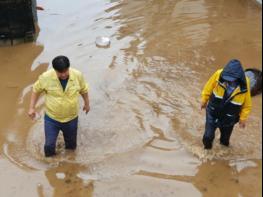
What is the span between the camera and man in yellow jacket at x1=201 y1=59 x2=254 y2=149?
5078 millimetres

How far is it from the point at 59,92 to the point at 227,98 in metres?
1.98

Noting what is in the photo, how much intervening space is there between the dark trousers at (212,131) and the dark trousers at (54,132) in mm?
1674

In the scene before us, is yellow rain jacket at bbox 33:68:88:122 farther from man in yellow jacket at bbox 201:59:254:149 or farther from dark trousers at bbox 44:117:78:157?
man in yellow jacket at bbox 201:59:254:149

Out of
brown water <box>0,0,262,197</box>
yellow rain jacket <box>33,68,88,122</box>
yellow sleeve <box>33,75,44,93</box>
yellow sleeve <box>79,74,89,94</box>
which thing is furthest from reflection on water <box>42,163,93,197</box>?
yellow sleeve <box>33,75,44,93</box>

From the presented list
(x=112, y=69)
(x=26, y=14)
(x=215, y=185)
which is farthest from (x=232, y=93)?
(x=26, y=14)

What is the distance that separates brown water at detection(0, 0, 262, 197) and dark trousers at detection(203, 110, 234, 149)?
166mm

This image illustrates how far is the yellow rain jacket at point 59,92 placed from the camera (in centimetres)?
544

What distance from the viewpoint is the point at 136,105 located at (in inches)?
296

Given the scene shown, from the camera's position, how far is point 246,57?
898cm

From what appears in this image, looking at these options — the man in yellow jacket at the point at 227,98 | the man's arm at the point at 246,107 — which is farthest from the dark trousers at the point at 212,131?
the man's arm at the point at 246,107

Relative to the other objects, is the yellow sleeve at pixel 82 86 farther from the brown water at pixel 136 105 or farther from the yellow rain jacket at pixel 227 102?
the yellow rain jacket at pixel 227 102

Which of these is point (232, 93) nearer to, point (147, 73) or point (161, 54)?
point (147, 73)

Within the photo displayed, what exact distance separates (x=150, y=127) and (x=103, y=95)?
1315mm

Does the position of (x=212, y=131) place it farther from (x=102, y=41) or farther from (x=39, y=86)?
(x=102, y=41)
